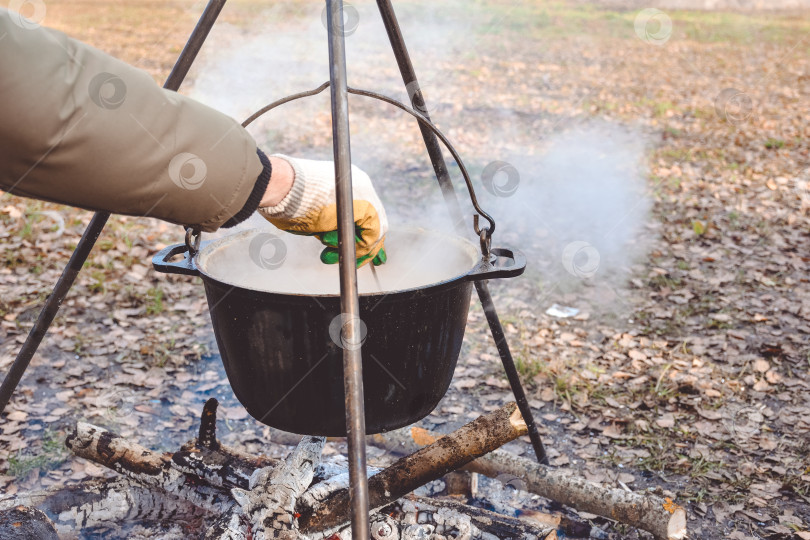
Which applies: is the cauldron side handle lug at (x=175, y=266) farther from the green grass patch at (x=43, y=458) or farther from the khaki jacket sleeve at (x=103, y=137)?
the green grass patch at (x=43, y=458)

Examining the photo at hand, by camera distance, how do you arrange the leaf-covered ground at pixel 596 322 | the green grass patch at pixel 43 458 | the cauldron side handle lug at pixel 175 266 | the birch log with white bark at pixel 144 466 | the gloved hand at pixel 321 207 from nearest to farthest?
1. the gloved hand at pixel 321 207
2. the cauldron side handle lug at pixel 175 266
3. the birch log with white bark at pixel 144 466
4. the green grass patch at pixel 43 458
5. the leaf-covered ground at pixel 596 322

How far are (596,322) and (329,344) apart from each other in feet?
9.77

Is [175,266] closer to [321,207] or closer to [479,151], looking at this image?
[321,207]

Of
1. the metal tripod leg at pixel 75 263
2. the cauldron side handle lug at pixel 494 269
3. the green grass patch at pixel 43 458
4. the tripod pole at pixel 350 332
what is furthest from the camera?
the green grass patch at pixel 43 458

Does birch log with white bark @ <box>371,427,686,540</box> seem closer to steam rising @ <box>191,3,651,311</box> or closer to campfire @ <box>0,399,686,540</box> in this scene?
campfire @ <box>0,399,686,540</box>

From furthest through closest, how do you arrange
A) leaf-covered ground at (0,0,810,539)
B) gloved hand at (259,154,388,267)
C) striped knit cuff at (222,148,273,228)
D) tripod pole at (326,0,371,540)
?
leaf-covered ground at (0,0,810,539)
gloved hand at (259,154,388,267)
striped knit cuff at (222,148,273,228)
tripod pole at (326,0,371,540)

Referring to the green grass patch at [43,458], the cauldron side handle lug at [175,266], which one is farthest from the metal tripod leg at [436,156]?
the green grass patch at [43,458]

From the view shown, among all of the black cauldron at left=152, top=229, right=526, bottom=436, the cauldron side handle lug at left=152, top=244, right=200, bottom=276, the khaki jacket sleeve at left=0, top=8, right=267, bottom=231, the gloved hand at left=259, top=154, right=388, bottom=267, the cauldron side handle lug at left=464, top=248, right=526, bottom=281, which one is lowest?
the black cauldron at left=152, top=229, right=526, bottom=436

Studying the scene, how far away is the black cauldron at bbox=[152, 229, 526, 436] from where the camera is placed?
5.72 ft

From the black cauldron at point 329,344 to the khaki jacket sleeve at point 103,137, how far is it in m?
0.39

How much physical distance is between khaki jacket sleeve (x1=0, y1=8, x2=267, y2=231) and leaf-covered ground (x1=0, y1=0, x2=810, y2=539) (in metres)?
1.99

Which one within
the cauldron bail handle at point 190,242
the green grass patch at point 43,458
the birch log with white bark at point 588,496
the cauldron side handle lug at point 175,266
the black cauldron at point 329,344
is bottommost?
the birch log with white bark at point 588,496

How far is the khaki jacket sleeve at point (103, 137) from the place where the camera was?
1.21 m

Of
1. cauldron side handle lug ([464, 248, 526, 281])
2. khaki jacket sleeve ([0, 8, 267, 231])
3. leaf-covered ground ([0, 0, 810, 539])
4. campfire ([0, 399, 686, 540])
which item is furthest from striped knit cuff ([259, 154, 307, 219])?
leaf-covered ground ([0, 0, 810, 539])
